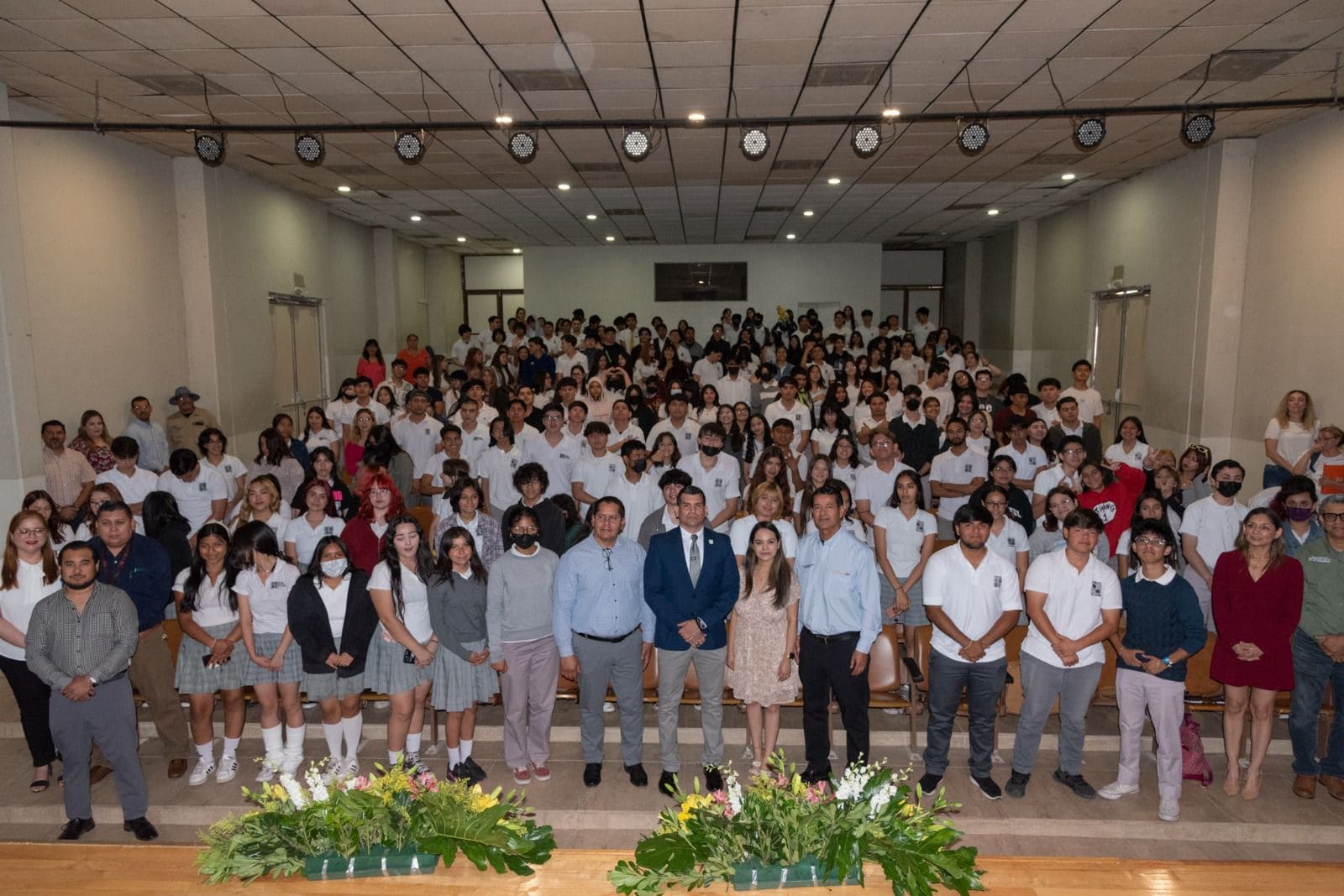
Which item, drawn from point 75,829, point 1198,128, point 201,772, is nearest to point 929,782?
point 201,772

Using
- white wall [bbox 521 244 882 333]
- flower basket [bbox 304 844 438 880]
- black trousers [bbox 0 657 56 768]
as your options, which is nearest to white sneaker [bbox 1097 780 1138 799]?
flower basket [bbox 304 844 438 880]

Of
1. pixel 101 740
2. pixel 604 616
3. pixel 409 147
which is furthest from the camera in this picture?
pixel 409 147

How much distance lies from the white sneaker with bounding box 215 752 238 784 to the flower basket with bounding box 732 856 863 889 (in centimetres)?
390

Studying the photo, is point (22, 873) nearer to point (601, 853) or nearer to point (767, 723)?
point (601, 853)

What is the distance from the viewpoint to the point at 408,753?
5266mm

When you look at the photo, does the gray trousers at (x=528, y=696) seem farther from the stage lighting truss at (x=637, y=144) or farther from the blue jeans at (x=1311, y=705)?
the stage lighting truss at (x=637, y=144)

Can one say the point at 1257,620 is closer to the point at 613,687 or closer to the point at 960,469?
the point at 960,469

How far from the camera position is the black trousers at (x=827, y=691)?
4.97 meters

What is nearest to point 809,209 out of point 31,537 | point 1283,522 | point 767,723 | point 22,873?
point 1283,522

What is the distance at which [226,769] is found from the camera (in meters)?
5.34

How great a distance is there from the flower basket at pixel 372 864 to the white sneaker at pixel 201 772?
9.28 ft

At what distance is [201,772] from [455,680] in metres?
1.83

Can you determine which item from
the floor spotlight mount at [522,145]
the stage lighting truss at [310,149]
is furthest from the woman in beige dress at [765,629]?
the stage lighting truss at [310,149]

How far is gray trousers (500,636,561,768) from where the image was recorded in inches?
199
